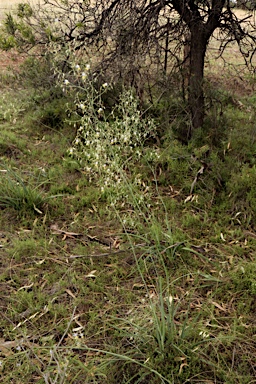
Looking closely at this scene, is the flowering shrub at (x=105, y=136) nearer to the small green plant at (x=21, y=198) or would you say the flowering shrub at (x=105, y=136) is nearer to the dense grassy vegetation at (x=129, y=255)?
the dense grassy vegetation at (x=129, y=255)

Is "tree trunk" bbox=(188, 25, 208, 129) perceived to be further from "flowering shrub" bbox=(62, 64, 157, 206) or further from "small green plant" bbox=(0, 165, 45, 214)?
"small green plant" bbox=(0, 165, 45, 214)

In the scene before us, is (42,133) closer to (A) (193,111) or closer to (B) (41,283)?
(A) (193,111)

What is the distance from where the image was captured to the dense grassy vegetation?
2609 millimetres

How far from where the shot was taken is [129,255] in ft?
11.7

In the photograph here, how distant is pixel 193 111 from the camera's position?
510 cm

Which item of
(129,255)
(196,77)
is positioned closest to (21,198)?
(129,255)

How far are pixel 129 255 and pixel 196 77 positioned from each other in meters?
2.61

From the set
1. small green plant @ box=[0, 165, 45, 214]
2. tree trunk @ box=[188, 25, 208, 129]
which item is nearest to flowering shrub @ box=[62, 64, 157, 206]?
small green plant @ box=[0, 165, 45, 214]

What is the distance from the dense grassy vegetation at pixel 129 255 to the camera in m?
2.61

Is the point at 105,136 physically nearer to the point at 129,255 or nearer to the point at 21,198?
the point at 129,255

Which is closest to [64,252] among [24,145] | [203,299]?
[203,299]

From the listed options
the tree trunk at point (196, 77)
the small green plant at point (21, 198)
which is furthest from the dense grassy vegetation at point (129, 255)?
the tree trunk at point (196, 77)

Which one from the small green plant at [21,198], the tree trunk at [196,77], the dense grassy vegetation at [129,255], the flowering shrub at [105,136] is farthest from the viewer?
the tree trunk at [196,77]

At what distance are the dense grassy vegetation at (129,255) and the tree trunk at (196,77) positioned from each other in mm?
137
